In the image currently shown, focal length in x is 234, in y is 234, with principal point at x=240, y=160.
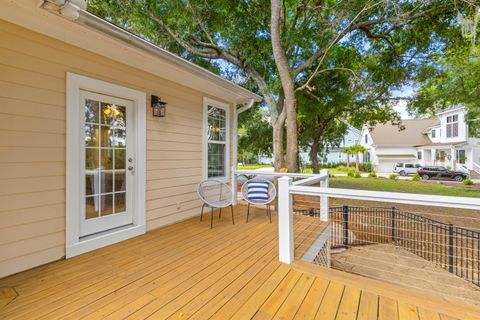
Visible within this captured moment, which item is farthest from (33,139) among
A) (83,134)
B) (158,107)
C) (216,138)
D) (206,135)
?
(216,138)

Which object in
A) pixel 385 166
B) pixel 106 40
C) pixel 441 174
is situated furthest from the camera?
pixel 385 166

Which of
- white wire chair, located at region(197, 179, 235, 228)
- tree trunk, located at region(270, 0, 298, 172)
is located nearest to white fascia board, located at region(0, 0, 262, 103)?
white wire chair, located at region(197, 179, 235, 228)

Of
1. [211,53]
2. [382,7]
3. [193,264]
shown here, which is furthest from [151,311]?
[382,7]

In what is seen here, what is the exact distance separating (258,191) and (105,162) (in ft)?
8.07

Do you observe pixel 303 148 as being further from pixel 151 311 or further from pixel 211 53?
pixel 151 311

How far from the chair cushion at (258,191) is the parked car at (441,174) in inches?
673

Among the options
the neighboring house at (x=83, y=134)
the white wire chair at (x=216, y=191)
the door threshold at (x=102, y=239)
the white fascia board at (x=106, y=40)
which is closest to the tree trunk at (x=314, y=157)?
the white wire chair at (x=216, y=191)

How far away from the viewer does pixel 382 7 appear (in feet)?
21.6

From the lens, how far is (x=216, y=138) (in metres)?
5.11

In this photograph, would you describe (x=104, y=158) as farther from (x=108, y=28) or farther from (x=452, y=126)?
(x=452, y=126)

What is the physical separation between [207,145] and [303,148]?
12167 mm

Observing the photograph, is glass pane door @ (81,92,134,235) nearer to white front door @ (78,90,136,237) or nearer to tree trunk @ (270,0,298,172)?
white front door @ (78,90,136,237)

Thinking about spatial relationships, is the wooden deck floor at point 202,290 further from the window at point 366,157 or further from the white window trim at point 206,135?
the window at point 366,157

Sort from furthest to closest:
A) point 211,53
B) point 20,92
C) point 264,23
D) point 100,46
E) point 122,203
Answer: point 211,53
point 264,23
point 122,203
point 100,46
point 20,92
